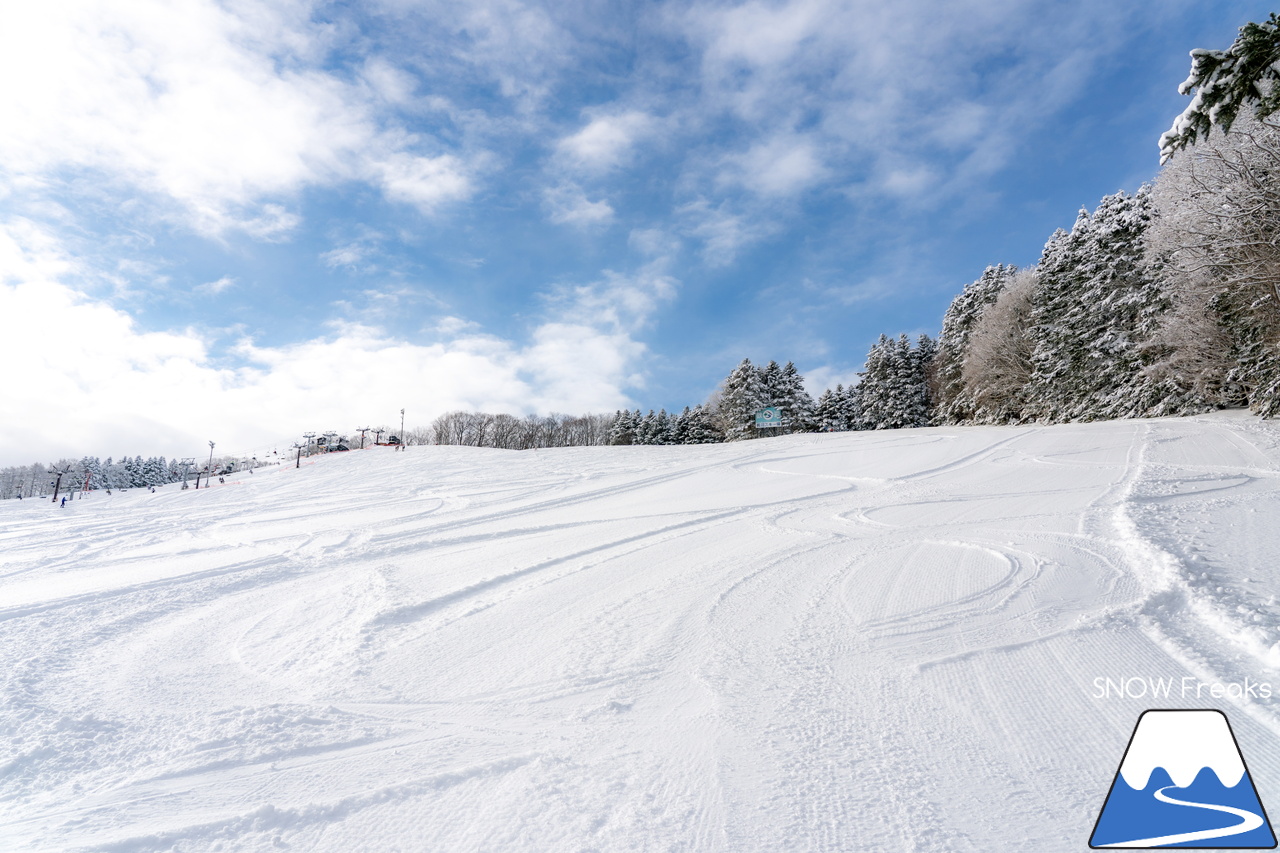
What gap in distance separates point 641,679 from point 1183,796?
7.87 feet

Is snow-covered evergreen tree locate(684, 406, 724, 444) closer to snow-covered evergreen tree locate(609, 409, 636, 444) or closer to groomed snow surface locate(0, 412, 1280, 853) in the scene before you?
snow-covered evergreen tree locate(609, 409, 636, 444)

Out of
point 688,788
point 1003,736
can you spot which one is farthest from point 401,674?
point 1003,736

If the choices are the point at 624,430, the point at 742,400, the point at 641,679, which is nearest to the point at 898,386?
the point at 742,400

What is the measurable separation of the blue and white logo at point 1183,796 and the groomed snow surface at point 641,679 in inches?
3.8

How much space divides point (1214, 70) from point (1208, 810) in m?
8.11

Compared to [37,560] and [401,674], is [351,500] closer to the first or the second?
[37,560]

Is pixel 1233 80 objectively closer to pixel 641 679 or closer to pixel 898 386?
pixel 641 679

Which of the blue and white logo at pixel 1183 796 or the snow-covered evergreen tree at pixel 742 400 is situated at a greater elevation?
the snow-covered evergreen tree at pixel 742 400

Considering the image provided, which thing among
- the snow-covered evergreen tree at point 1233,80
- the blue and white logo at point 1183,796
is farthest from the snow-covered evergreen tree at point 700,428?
the blue and white logo at point 1183,796

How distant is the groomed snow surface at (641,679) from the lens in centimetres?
208

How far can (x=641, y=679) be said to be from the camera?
10.6ft

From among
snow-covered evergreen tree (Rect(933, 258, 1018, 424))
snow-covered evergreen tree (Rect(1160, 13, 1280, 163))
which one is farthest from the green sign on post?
snow-covered evergreen tree (Rect(1160, 13, 1280, 163))

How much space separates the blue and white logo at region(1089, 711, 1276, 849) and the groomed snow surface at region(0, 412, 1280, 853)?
3.8 inches

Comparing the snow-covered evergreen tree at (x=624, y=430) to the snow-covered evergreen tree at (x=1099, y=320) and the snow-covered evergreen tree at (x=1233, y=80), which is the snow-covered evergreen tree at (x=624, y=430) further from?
the snow-covered evergreen tree at (x=1233, y=80)
